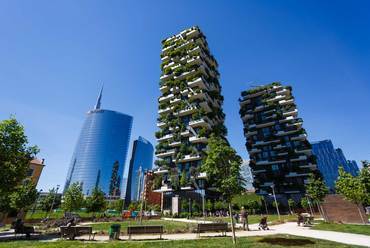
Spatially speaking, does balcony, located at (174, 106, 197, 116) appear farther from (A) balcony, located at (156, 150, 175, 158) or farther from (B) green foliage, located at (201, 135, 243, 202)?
(B) green foliage, located at (201, 135, 243, 202)

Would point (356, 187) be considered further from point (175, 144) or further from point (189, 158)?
point (175, 144)

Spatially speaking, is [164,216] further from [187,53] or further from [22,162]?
[187,53]

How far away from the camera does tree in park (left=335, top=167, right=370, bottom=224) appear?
2070cm

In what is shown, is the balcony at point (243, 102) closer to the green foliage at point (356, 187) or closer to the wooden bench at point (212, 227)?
the green foliage at point (356, 187)

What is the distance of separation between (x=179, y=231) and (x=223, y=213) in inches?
1107

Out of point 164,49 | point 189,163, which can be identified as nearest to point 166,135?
point 189,163

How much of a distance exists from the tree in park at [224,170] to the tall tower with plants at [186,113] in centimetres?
3476

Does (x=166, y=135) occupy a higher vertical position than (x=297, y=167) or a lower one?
higher

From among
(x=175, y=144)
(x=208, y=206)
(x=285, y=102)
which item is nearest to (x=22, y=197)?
(x=208, y=206)

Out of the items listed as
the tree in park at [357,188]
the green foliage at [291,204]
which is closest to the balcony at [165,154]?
the green foliage at [291,204]

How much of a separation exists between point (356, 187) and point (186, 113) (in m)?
40.1

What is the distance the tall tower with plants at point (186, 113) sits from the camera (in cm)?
4941

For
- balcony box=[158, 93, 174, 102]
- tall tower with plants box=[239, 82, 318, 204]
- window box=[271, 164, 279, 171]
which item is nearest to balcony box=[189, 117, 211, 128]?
balcony box=[158, 93, 174, 102]

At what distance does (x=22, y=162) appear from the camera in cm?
1822
